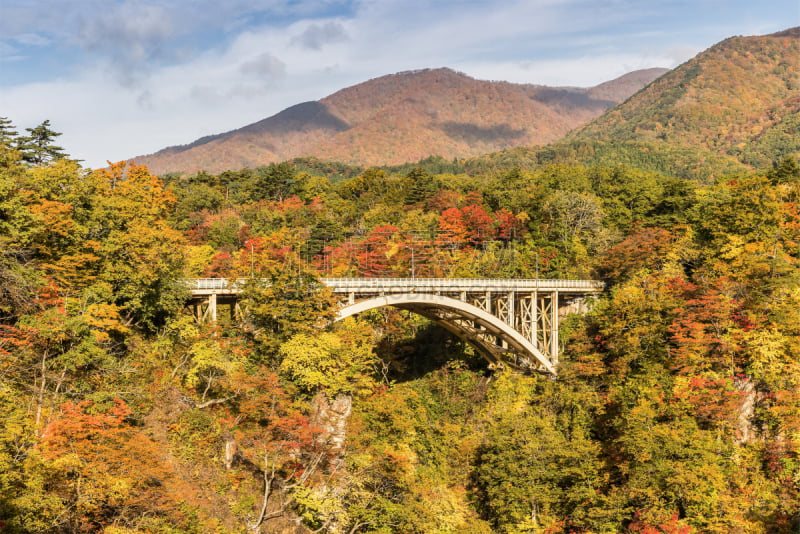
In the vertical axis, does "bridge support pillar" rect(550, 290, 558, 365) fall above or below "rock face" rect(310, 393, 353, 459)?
above

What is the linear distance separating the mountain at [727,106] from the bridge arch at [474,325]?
7677 centimetres

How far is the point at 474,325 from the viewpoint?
36.9 m

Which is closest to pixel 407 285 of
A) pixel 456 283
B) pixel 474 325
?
pixel 456 283

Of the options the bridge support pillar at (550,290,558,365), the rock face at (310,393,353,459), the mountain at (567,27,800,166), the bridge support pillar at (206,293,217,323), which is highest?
the mountain at (567,27,800,166)

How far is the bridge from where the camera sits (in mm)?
29734

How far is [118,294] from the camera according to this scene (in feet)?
80.5

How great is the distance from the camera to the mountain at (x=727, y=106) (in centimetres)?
10275

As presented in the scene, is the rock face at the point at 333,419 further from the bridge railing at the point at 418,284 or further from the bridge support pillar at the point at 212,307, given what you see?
the bridge support pillar at the point at 212,307

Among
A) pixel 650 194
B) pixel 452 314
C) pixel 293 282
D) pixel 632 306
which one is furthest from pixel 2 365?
pixel 650 194

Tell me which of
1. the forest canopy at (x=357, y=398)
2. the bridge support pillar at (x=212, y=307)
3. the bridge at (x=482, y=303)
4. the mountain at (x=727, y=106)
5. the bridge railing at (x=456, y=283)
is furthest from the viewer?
the mountain at (x=727, y=106)

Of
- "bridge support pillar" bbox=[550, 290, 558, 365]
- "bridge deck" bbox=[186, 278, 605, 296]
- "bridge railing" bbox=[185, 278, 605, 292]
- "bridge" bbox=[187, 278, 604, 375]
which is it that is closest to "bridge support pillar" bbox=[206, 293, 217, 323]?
"bridge" bbox=[187, 278, 604, 375]

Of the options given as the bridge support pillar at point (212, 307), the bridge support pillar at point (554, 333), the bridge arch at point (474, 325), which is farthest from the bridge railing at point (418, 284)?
the bridge support pillar at point (554, 333)

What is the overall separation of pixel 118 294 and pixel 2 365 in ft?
23.1

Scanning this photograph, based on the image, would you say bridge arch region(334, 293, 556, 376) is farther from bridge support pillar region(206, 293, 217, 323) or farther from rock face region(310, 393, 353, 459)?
bridge support pillar region(206, 293, 217, 323)
